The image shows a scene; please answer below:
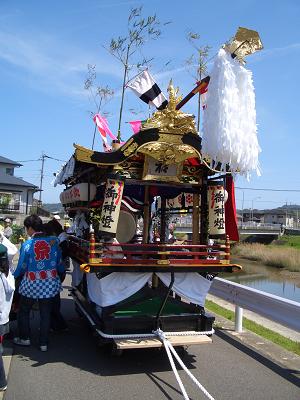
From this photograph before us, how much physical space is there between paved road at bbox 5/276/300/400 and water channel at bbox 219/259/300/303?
1632cm

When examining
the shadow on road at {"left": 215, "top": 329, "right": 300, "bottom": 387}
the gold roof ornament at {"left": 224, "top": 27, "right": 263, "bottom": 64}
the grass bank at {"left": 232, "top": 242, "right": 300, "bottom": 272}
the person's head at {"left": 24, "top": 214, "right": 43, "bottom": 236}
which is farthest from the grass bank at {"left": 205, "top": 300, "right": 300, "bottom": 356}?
the grass bank at {"left": 232, "top": 242, "right": 300, "bottom": 272}

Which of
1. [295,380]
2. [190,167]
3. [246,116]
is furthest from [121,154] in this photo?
[295,380]

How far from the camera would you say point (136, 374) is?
5.20 metres

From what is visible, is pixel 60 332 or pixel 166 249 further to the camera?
pixel 60 332

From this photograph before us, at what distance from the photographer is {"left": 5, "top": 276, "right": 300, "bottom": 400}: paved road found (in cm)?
459

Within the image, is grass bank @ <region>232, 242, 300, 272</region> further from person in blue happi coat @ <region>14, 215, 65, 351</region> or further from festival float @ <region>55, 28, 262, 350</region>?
person in blue happi coat @ <region>14, 215, 65, 351</region>

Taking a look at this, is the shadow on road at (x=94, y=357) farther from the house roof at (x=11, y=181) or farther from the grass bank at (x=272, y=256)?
the house roof at (x=11, y=181)

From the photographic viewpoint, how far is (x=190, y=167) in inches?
265

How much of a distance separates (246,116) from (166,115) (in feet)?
3.69

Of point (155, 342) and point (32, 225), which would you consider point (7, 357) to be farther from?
point (155, 342)

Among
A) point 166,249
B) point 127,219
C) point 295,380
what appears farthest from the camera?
point 127,219

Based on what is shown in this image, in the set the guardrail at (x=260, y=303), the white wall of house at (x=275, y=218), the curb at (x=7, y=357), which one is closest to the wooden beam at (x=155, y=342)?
the guardrail at (x=260, y=303)

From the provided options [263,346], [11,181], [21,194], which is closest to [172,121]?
[263,346]

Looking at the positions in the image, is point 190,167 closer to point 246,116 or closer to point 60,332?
point 246,116
